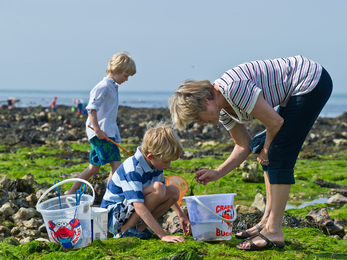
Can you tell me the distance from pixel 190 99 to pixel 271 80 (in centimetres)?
71

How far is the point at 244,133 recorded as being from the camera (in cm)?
373

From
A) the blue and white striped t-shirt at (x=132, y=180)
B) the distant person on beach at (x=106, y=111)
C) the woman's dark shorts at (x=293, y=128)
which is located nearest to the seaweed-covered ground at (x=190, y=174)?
the blue and white striped t-shirt at (x=132, y=180)

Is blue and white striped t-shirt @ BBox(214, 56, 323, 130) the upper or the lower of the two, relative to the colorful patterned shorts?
upper

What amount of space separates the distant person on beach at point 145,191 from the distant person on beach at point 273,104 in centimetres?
33

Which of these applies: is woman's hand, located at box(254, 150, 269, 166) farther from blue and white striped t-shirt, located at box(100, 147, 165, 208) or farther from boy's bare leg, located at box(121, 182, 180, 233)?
blue and white striped t-shirt, located at box(100, 147, 165, 208)

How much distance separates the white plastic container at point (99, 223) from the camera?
3.32m

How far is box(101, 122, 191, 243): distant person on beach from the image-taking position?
3293 millimetres

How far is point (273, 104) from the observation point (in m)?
3.12

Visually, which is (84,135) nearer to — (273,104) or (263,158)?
(263,158)

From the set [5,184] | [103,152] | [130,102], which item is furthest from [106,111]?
[130,102]

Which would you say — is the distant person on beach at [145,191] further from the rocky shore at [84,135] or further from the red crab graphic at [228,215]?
the rocky shore at [84,135]

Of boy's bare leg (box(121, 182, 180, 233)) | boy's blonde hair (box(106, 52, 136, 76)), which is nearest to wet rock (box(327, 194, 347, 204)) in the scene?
A: boy's bare leg (box(121, 182, 180, 233))

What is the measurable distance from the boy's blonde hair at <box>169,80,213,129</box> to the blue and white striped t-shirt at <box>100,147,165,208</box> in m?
0.62

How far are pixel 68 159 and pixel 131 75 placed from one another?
4.67 m
